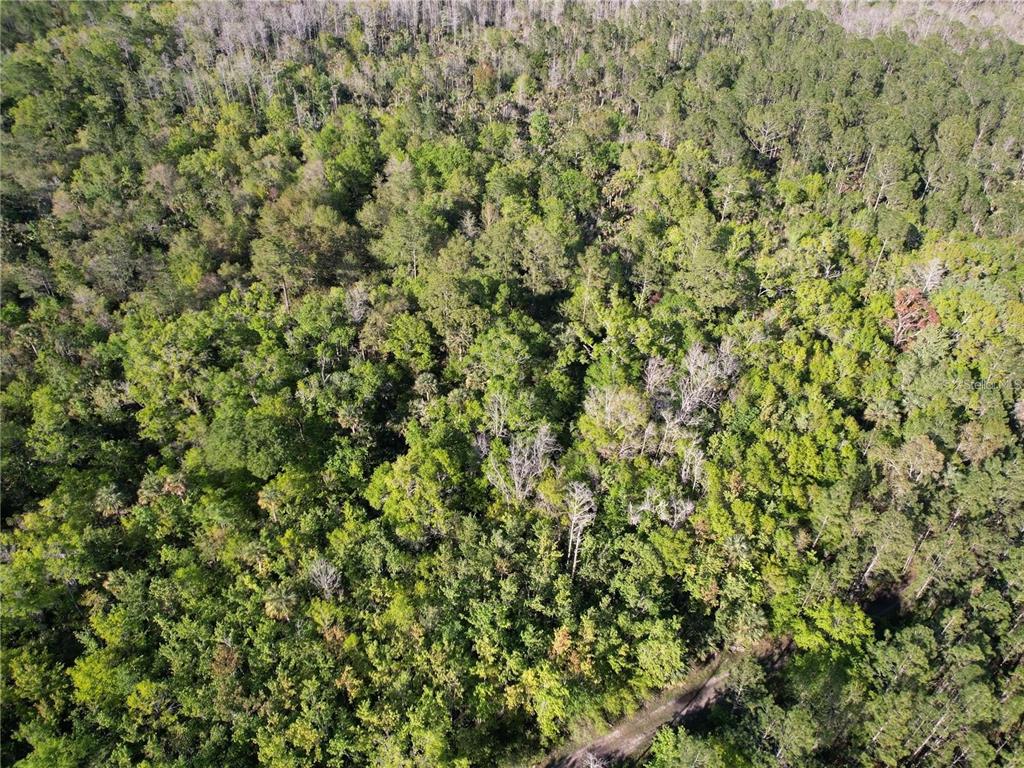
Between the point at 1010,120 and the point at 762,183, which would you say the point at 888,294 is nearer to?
the point at 762,183

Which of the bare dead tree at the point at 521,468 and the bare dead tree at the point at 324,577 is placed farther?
the bare dead tree at the point at 521,468

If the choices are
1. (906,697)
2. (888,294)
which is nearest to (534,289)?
(888,294)

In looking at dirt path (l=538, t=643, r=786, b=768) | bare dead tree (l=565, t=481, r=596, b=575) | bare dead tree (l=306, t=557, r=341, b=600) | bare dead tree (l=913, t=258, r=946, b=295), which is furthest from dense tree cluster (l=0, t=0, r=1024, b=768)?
dirt path (l=538, t=643, r=786, b=768)

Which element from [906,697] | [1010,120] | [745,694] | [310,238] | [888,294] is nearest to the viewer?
[906,697]

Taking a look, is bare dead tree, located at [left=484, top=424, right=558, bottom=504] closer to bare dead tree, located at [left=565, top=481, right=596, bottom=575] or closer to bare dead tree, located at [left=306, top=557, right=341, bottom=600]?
bare dead tree, located at [left=565, top=481, right=596, bottom=575]

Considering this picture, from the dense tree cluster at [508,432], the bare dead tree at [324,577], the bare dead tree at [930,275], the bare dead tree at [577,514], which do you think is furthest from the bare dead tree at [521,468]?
the bare dead tree at [930,275]

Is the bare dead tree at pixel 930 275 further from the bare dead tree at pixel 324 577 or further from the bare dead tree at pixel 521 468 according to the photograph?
the bare dead tree at pixel 324 577

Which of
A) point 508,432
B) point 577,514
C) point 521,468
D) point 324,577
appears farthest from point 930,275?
point 324,577

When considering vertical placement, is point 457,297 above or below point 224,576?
above
